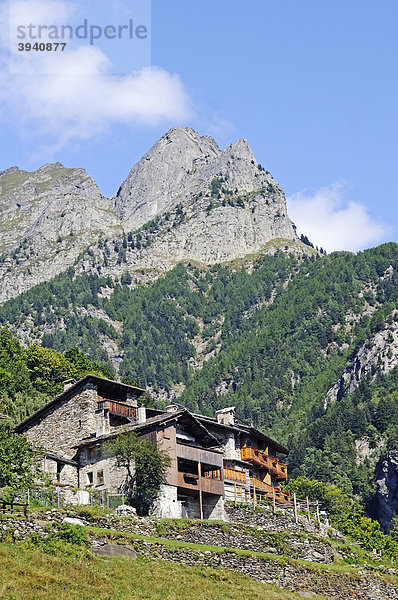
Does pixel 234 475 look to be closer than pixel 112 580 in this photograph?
No

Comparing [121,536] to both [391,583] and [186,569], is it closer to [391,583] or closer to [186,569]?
[186,569]

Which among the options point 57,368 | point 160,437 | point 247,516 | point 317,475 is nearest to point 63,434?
point 160,437

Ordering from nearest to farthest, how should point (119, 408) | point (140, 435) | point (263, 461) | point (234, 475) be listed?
point (140, 435) → point (119, 408) → point (234, 475) → point (263, 461)

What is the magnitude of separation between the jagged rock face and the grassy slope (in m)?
131

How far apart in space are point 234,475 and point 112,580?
41.1 metres

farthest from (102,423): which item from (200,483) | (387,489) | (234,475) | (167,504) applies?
(387,489)

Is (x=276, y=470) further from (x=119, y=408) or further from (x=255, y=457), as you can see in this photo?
(x=119, y=408)

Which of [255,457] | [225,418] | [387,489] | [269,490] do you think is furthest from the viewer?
[387,489]

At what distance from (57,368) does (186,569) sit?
74841 millimetres

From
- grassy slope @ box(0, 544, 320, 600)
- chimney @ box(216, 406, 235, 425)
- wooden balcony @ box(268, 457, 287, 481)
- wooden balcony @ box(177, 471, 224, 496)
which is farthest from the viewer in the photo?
wooden balcony @ box(268, 457, 287, 481)

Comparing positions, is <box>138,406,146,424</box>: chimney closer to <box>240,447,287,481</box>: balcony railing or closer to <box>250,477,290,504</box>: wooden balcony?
<box>250,477,290,504</box>: wooden balcony

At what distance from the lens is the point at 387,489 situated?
187m

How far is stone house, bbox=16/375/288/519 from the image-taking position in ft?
230

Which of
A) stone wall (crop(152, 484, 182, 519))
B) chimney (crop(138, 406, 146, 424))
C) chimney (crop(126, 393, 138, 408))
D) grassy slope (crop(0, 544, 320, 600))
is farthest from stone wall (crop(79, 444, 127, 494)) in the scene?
grassy slope (crop(0, 544, 320, 600))
